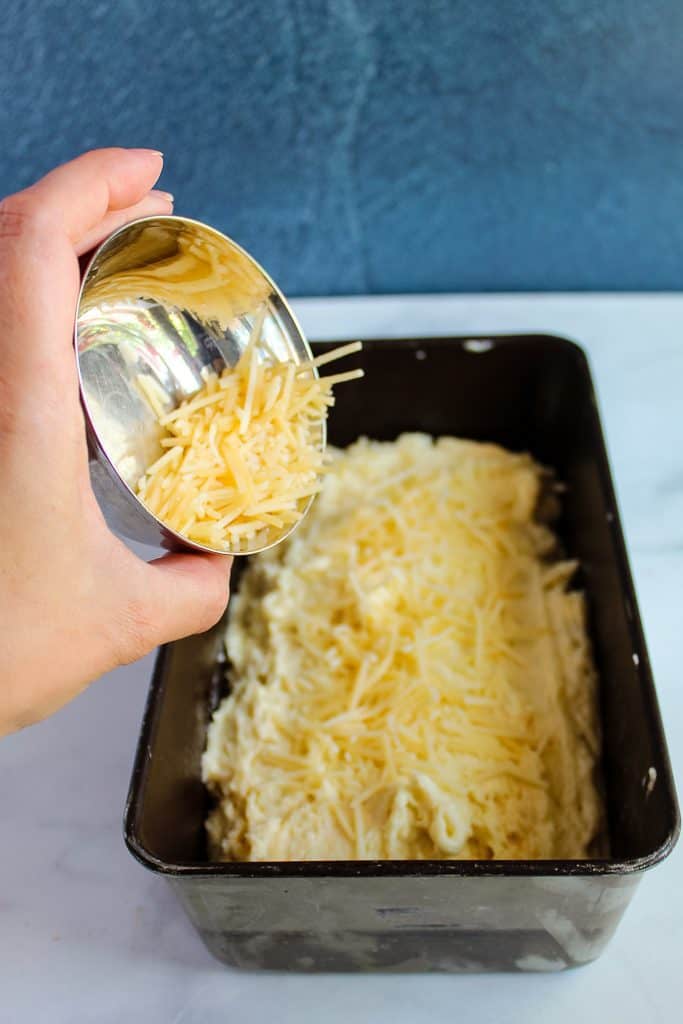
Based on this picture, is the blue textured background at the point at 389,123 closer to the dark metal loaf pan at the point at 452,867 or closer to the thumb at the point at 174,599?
the dark metal loaf pan at the point at 452,867

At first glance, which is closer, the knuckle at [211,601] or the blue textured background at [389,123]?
the knuckle at [211,601]

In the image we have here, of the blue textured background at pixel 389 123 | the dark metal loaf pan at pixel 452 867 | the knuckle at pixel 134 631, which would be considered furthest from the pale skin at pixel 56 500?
the blue textured background at pixel 389 123

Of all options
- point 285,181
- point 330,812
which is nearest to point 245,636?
point 330,812

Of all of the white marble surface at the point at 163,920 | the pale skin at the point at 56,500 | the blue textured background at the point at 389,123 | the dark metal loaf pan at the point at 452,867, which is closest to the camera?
the pale skin at the point at 56,500

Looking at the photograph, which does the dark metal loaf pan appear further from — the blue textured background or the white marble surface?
the blue textured background

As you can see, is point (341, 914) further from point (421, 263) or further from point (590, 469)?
point (421, 263)

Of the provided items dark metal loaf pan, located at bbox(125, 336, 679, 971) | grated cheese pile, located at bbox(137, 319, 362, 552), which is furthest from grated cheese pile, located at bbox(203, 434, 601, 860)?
grated cheese pile, located at bbox(137, 319, 362, 552)

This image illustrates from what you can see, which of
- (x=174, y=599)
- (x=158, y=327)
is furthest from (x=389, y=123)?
(x=174, y=599)

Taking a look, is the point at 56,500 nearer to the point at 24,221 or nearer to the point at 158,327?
the point at 24,221
